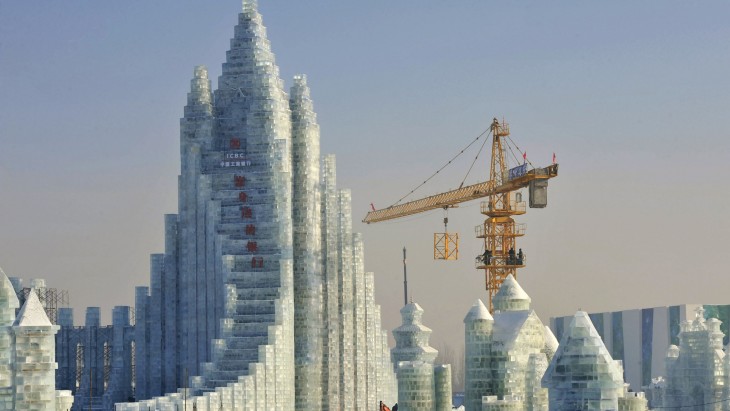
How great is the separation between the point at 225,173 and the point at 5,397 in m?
38.6

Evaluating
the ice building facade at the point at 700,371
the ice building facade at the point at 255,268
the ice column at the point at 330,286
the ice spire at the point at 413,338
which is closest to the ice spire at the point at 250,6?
the ice building facade at the point at 255,268

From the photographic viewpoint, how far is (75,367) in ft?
446

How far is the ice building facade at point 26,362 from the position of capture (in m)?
80.8

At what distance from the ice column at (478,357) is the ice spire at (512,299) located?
315 centimetres

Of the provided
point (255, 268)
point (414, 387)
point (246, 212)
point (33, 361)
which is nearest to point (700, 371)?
point (414, 387)

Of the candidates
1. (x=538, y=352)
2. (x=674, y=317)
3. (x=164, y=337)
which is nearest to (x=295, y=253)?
(x=164, y=337)

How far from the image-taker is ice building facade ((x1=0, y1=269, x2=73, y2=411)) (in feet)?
265

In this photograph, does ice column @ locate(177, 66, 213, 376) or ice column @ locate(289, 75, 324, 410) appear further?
ice column @ locate(289, 75, 324, 410)

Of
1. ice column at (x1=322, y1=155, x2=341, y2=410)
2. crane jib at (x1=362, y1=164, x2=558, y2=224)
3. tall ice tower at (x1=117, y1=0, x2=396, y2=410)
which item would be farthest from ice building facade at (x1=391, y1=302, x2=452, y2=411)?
crane jib at (x1=362, y1=164, x2=558, y2=224)

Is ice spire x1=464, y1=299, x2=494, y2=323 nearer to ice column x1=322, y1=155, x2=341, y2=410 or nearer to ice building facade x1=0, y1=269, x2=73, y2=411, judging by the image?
ice column x1=322, y1=155, x2=341, y2=410

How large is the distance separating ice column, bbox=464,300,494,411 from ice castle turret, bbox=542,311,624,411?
47.8 feet

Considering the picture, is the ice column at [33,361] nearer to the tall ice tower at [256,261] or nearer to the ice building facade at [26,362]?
the ice building facade at [26,362]

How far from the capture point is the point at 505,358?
3917 inches

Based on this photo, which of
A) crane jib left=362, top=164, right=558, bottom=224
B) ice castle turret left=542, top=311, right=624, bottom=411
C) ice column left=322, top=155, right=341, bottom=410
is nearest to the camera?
ice castle turret left=542, top=311, right=624, bottom=411
